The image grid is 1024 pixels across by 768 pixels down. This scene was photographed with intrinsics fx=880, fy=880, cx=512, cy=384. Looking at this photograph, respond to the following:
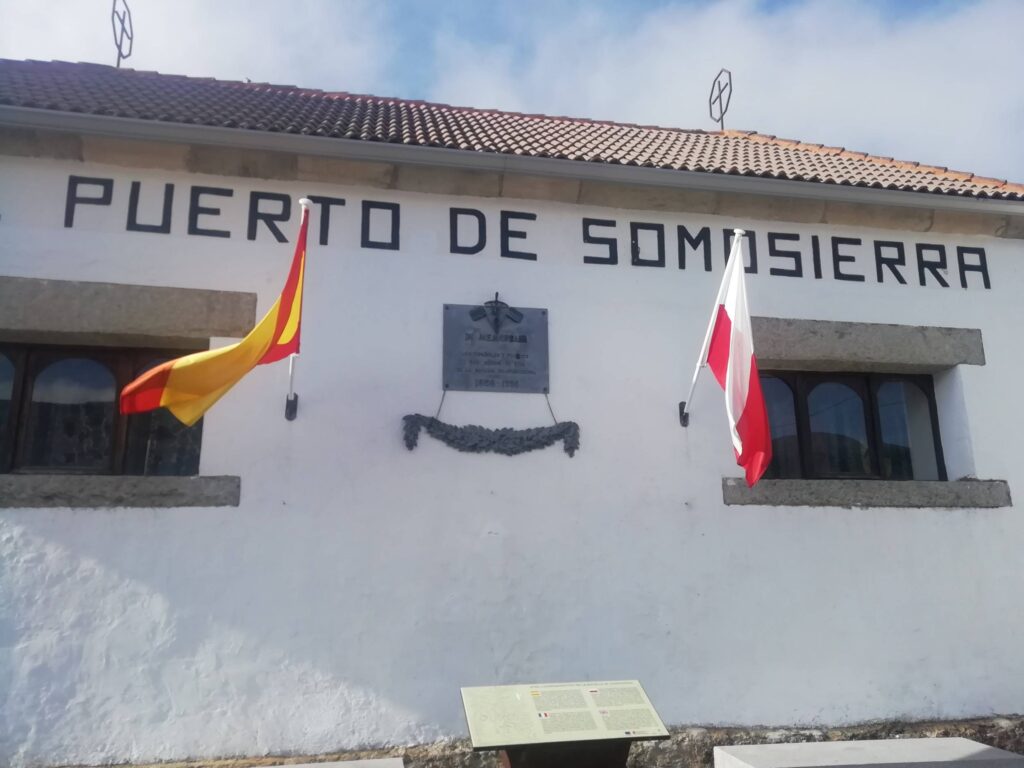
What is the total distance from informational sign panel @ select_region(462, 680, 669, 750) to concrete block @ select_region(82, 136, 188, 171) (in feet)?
12.2

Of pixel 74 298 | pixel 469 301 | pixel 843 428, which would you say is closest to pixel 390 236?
pixel 469 301

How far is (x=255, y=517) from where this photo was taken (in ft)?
16.5

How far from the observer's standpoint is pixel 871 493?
227 inches

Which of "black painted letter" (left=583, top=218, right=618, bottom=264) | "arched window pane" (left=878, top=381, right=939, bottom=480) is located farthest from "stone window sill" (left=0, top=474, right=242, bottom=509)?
"arched window pane" (left=878, top=381, right=939, bottom=480)

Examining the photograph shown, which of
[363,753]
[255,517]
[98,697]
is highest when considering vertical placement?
[255,517]

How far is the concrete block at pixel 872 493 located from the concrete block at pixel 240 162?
343 centimetres

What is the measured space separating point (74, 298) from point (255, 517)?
65.6 inches

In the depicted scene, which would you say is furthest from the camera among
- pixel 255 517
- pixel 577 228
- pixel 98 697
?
pixel 577 228

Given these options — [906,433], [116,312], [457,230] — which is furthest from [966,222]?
[116,312]

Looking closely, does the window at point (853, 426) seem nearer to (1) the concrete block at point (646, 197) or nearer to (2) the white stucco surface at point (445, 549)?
(2) the white stucco surface at point (445, 549)

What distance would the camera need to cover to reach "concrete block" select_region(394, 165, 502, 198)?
18.8ft

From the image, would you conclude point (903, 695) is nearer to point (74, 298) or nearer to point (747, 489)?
point (747, 489)

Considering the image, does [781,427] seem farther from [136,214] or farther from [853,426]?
[136,214]

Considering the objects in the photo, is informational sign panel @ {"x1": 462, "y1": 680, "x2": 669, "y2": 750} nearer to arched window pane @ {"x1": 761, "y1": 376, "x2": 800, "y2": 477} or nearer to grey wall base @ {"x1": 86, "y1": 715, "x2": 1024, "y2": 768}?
grey wall base @ {"x1": 86, "y1": 715, "x2": 1024, "y2": 768}
